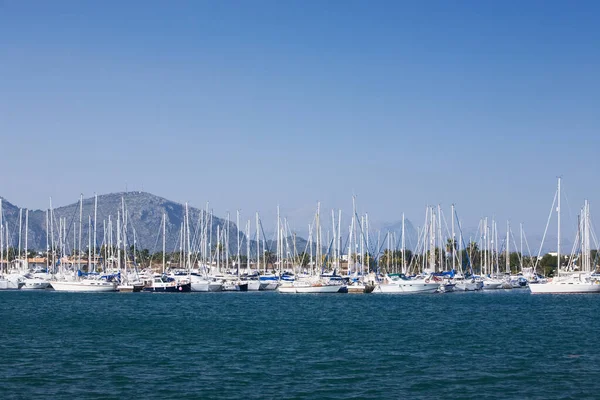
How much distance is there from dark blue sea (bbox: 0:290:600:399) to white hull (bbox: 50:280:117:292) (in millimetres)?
32331

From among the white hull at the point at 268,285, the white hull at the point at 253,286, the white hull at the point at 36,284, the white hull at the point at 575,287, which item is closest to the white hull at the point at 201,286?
the white hull at the point at 253,286

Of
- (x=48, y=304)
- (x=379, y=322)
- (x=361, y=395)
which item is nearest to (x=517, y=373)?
(x=361, y=395)

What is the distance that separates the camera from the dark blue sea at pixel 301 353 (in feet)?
101

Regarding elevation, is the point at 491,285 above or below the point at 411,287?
below

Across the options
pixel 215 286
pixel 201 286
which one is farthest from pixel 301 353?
pixel 215 286

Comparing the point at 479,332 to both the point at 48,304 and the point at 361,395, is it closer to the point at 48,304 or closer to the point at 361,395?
the point at 361,395

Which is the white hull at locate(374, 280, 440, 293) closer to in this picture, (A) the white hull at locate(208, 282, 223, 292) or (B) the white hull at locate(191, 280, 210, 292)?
(A) the white hull at locate(208, 282, 223, 292)

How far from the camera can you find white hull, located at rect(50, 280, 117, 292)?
109 meters

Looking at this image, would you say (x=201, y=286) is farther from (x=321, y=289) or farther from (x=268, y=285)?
(x=321, y=289)

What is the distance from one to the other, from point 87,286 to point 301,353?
73.4 m

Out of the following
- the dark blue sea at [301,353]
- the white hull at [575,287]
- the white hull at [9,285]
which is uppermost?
the white hull at [9,285]

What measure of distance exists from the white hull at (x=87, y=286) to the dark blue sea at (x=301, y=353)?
1273 inches

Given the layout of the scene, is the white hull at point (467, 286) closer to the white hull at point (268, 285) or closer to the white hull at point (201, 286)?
the white hull at point (268, 285)

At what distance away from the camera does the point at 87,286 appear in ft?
360
